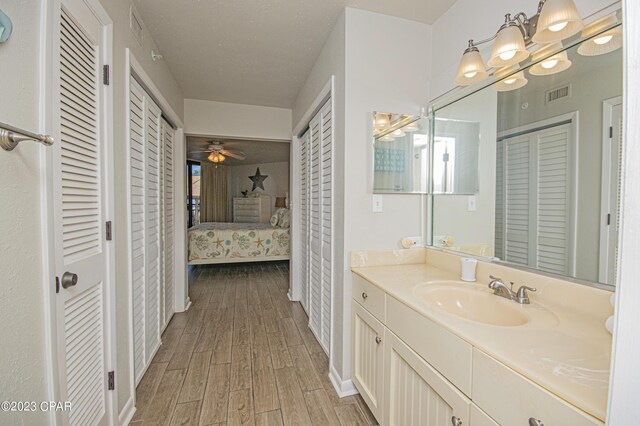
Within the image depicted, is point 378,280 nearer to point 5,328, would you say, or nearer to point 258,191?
point 5,328

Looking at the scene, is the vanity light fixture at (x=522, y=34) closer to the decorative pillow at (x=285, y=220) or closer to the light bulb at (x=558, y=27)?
the light bulb at (x=558, y=27)

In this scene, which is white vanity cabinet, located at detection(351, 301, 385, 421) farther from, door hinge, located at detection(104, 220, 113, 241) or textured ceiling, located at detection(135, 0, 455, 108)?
textured ceiling, located at detection(135, 0, 455, 108)

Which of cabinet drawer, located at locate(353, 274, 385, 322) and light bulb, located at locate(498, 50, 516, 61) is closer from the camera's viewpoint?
light bulb, located at locate(498, 50, 516, 61)

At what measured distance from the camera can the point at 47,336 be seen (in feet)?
3.00

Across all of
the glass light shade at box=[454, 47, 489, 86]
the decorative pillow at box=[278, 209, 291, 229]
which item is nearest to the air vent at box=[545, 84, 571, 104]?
the glass light shade at box=[454, 47, 489, 86]

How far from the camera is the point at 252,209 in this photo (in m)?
7.54

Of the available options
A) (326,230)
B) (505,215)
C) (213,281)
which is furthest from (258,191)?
(505,215)

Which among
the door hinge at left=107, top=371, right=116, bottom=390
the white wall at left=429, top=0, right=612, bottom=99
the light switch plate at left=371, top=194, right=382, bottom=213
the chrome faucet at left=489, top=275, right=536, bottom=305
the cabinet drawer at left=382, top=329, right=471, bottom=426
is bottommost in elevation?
the door hinge at left=107, top=371, right=116, bottom=390

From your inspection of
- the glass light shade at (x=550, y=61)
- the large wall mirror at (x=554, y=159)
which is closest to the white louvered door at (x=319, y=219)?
the large wall mirror at (x=554, y=159)

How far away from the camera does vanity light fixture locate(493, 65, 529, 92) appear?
4.24 ft

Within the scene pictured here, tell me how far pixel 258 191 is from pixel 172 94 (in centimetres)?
542

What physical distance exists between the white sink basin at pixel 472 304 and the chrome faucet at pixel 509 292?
1.0 inches

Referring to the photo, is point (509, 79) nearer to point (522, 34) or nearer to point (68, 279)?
point (522, 34)

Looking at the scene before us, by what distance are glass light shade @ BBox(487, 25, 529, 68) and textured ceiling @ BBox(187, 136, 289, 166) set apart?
11.6ft
